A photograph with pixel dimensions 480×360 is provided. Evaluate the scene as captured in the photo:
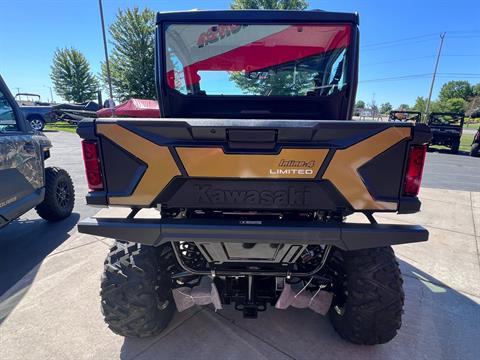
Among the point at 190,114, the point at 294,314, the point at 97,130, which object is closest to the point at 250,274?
the point at 294,314

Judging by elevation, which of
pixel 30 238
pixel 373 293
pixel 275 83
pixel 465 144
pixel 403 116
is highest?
pixel 275 83

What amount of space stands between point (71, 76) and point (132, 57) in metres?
12.0

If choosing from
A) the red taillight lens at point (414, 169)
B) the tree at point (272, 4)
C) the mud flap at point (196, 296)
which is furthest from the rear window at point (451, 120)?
the mud flap at point (196, 296)

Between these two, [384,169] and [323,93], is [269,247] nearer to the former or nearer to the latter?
[384,169]

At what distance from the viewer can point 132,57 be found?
2756 centimetres

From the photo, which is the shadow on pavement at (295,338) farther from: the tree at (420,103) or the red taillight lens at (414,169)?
the tree at (420,103)

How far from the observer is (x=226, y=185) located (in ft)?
5.45

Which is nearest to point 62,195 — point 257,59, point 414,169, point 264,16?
point 257,59

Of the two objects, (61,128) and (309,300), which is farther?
(61,128)

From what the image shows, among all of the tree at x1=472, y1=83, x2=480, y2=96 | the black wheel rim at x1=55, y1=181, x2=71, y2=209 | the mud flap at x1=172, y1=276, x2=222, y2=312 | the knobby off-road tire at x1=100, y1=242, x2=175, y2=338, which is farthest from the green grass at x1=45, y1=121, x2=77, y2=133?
the tree at x1=472, y1=83, x2=480, y2=96

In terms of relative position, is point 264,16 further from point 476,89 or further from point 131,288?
point 476,89

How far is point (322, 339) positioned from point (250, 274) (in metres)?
0.84

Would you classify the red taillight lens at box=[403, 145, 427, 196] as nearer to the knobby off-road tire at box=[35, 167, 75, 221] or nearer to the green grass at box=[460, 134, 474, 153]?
the knobby off-road tire at box=[35, 167, 75, 221]

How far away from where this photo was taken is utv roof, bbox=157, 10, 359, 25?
89.7 inches
